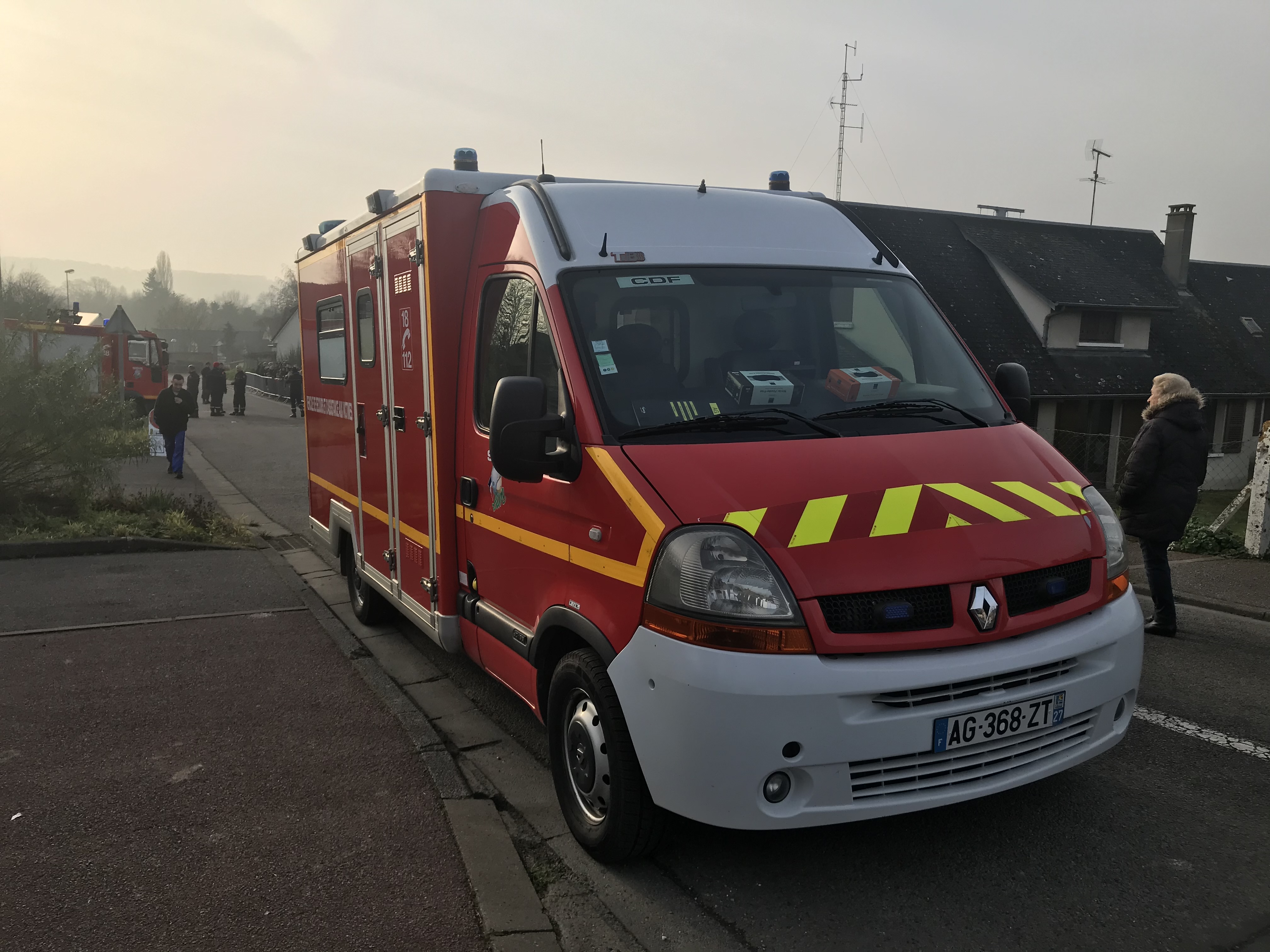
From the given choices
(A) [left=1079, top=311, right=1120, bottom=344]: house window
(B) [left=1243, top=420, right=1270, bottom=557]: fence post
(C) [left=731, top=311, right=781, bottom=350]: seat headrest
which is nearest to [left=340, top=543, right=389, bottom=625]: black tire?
(C) [left=731, top=311, right=781, bottom=350]: seat headrest

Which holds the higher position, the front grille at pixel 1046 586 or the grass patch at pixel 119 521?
the front grille at pixel 1046 586

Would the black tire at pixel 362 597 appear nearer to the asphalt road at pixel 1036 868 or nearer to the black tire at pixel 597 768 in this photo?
the black tire at pixel 597 768

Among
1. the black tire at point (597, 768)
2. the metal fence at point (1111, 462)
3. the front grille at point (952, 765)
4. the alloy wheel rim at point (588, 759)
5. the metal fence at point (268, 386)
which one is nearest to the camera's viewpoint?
the front grille at point (952, 765)

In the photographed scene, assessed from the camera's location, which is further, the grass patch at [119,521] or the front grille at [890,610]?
the grass patch at [119,521]

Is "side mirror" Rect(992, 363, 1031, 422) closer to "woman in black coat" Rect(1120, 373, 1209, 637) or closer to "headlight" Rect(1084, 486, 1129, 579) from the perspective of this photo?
"headlight" Rect(1084, 486, 1129, 579)

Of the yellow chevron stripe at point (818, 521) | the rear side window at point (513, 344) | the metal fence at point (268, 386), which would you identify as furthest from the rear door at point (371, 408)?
the metal fence at point (268, 386)

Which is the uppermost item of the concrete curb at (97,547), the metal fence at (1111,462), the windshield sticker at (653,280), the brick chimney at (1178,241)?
the brick chimney at (1178,241)

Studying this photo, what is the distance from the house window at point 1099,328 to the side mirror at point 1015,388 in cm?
3021

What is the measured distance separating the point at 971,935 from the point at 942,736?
650 millimetres

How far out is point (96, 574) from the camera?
865cm

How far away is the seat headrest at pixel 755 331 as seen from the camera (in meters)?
4.09

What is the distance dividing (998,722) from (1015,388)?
6.67 ft

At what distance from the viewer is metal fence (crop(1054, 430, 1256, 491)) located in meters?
29.0

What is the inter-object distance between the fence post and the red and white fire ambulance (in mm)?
5952
